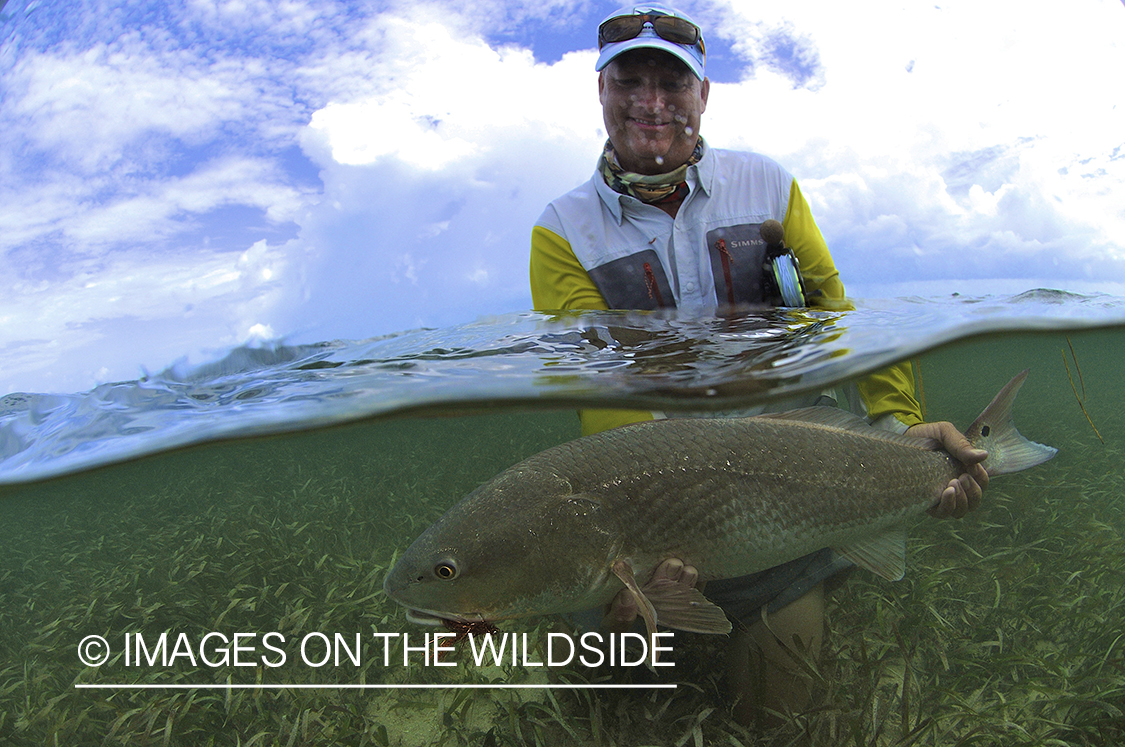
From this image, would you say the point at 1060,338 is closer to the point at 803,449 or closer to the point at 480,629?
the point at 803,449

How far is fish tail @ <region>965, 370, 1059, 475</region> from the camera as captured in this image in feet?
9.44

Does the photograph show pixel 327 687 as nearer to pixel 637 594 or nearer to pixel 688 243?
pixel 637 594

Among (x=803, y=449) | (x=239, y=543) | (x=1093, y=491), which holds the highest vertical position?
(x=803, y=449)

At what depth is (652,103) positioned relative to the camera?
14.0ft

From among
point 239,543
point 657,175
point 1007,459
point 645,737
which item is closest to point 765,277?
point 657,175

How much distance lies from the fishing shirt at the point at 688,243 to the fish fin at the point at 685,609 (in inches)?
77.6

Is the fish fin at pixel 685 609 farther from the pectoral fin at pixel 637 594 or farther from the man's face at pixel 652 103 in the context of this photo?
the man's face at pixel 652 103

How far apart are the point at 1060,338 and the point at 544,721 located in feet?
22.8

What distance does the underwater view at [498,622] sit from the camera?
10.9 ft

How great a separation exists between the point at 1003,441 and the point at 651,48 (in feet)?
10.3

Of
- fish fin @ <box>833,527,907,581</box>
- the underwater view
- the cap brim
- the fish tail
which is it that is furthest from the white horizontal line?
the cap brim

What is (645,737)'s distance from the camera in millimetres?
3189

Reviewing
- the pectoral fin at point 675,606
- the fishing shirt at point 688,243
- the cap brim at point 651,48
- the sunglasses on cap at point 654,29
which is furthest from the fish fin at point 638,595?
the sunglasses on cap at point 654,29

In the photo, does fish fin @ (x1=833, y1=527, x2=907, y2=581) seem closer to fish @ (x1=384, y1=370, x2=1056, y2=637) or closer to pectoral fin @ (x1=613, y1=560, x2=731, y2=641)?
fish @ (x1=384, y1=370, x2=1056, y2=637)
